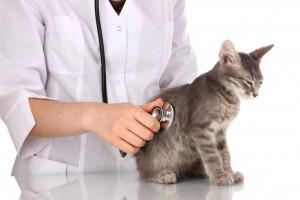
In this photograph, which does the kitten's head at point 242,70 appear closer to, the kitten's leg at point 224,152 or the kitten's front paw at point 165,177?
the kitten's leg at point 224,152

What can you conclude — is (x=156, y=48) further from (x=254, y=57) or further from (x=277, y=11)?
(x=277, y=11)

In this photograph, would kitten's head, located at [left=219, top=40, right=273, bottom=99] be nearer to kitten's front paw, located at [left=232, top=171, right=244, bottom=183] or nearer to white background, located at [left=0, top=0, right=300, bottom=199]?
kitten's front paw, located at [left=232, top=171, right=244, bottom=183]

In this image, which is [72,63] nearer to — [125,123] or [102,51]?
[102,51]

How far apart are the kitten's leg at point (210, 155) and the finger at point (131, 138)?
0.14m

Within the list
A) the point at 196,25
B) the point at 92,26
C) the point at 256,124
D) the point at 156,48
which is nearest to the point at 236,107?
the point at 156,48

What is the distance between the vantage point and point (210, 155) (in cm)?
158

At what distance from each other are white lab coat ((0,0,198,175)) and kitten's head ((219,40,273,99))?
1.04 feet

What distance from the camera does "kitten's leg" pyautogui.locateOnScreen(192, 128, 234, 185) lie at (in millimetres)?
1571

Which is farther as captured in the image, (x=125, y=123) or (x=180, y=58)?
(x=180, y=58)

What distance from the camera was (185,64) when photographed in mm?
2014

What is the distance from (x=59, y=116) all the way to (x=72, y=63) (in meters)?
0.22

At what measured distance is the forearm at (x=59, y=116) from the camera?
1.58 m

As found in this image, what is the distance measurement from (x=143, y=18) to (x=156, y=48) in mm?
98

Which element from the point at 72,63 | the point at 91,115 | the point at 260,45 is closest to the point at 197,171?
the point at 91,115
